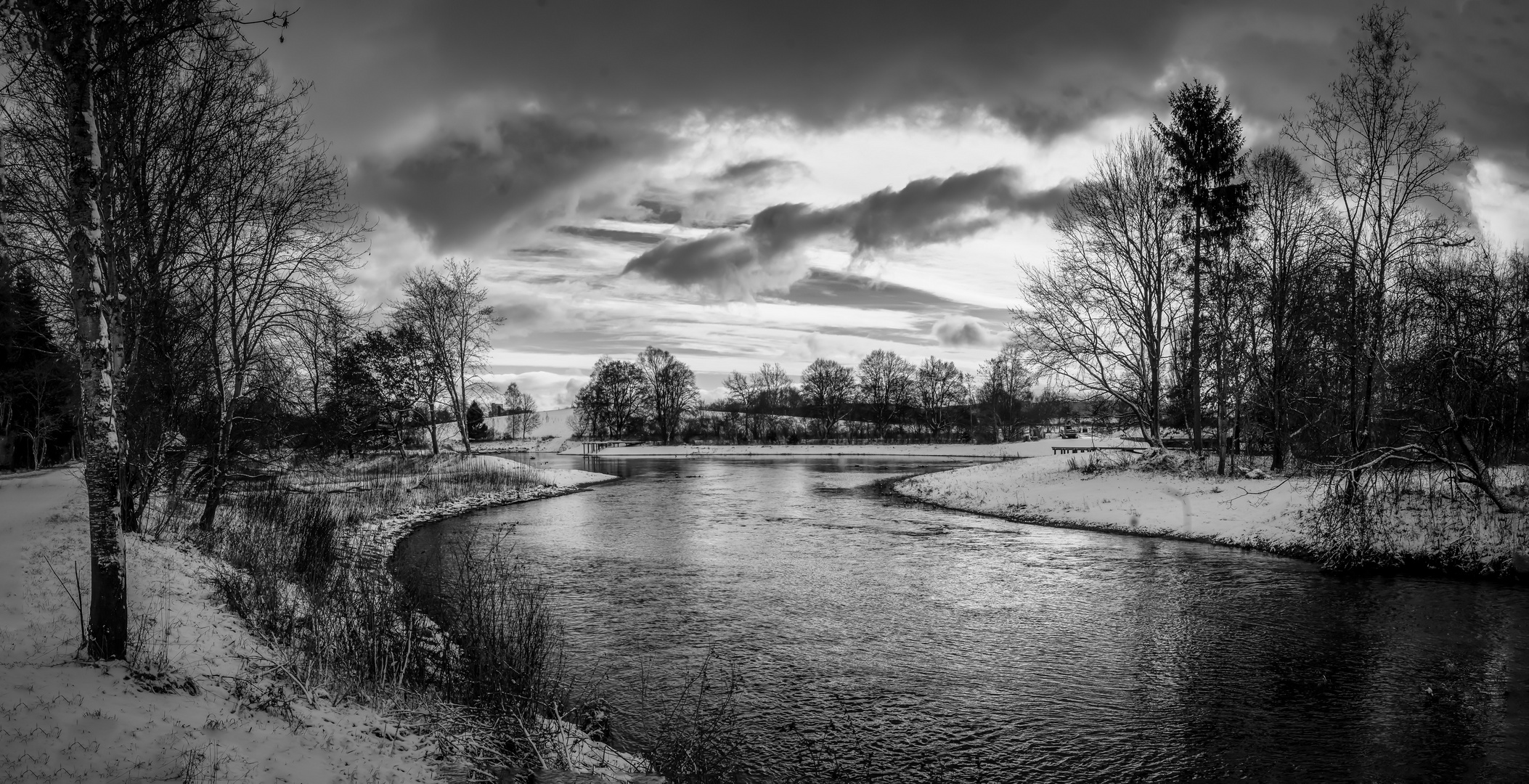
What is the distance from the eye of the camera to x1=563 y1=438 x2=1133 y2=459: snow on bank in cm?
7031

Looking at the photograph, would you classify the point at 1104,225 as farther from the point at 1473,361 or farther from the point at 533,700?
the point at 533,700

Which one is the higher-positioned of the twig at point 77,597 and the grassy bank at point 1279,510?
the twig at point 77,597

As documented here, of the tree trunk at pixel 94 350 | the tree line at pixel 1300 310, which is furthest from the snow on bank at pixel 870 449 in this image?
the tree trunk at pixel 94 350

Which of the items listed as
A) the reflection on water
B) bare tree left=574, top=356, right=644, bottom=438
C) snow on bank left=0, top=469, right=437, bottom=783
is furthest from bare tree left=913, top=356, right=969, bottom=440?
snow on bank left=0, top=469, right=437, bottom=783

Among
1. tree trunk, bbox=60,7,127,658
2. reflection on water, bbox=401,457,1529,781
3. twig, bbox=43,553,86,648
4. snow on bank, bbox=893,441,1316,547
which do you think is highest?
tree trunk, bbox=60,7,127,658

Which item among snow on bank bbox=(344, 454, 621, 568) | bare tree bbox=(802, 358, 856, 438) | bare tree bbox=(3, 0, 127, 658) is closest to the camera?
bare tree bbox=(3, 0, 127, 658)

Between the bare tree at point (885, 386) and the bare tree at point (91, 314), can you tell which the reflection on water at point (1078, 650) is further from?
the bare tree at point (885, 386)

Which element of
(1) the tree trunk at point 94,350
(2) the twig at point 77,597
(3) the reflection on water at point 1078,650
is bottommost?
(3) the reflection on water at point 1078,650

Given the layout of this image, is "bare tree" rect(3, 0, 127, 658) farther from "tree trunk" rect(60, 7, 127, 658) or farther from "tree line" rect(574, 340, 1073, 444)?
"tree line" rect(574, 340, 1073, 444)

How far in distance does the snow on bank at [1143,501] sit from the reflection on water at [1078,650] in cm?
139

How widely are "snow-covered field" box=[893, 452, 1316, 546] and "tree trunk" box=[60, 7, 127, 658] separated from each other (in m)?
20.6

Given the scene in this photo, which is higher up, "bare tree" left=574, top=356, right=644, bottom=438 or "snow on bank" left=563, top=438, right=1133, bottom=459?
"bare tree" left=574, top=356, right=644, bottom=438

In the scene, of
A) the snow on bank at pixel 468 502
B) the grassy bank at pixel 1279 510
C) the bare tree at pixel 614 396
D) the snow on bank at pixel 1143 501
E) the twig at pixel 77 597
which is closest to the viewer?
the twig at pixel 77 597

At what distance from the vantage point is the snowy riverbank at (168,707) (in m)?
4.93
